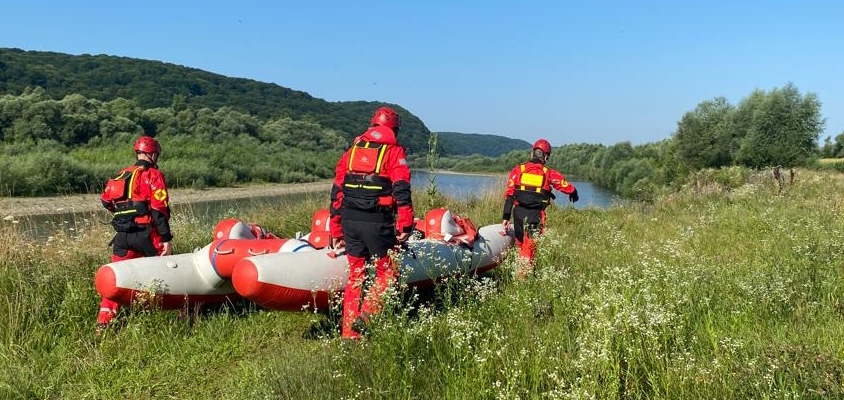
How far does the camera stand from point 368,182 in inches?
160


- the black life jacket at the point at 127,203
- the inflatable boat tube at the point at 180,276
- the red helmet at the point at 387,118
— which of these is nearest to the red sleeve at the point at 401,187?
the red helmet at the point at 387,118

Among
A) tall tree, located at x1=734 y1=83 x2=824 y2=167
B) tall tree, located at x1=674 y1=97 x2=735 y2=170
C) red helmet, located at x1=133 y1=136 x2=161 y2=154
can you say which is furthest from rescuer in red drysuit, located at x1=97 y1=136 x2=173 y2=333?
tall tree, located at x1=674 y1=97 x2=735 y2=170

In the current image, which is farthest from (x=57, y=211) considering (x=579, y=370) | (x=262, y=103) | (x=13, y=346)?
(x=262, y=103)

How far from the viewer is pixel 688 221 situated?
974cm

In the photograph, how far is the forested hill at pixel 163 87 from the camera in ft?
223

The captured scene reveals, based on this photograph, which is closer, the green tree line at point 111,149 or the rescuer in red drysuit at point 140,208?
the rescuer in red drysuit at point 140,208

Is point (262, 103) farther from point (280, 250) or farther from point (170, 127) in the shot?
point (280, 250)

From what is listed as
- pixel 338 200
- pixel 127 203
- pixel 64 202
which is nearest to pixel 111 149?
pixel 64 202

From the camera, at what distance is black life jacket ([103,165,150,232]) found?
194 inches

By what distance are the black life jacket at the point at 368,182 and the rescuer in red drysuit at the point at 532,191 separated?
8.93 ft

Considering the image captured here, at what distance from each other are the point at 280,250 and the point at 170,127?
50410 millimetres

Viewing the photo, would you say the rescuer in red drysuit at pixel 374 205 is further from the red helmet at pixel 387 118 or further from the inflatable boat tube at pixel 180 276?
the inflatable boat tube at pixel 180 276

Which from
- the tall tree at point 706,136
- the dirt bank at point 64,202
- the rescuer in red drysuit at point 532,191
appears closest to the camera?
the rescuer in red drysuit at point 532,191

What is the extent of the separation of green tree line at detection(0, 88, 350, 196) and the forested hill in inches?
650
